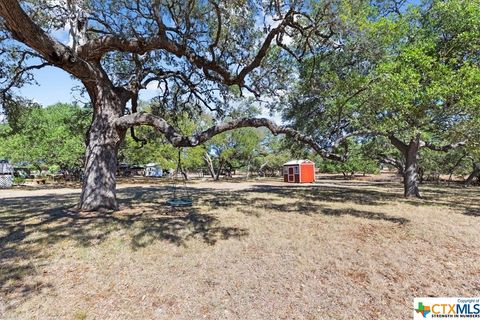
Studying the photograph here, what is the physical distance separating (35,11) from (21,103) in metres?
3.90

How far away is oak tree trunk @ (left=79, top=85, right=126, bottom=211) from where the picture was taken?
694 centimetres

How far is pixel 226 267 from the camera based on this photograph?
3906mm

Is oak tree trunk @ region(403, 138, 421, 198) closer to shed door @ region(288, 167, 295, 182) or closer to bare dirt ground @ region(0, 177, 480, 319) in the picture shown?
bare dirt ground @ region(0, 177, 480, 319)

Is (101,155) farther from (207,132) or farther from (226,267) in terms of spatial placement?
(226,267)

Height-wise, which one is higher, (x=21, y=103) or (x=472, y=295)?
(x=21, y=103)

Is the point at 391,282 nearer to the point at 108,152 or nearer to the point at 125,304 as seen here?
the point at 125,304

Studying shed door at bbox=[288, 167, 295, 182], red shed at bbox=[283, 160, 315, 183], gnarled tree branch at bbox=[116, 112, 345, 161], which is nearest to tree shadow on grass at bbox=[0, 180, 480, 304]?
gnarled tree branch at bbox=[116, 112, 345, 161]

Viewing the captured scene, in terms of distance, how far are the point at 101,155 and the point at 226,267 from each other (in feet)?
16.0

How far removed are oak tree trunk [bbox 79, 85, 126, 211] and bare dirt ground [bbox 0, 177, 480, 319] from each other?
72cm

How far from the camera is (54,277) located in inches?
136

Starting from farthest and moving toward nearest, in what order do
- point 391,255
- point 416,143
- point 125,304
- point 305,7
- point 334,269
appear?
point 416,143 < point 305,7 < point 391,255 < point 334,269 < point 125,304

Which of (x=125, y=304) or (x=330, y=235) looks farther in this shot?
(x=330, y=235)

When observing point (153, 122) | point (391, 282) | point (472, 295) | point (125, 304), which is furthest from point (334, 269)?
point (153, 122)

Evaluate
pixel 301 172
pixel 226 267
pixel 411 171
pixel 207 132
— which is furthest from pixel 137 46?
pixel 301 172
